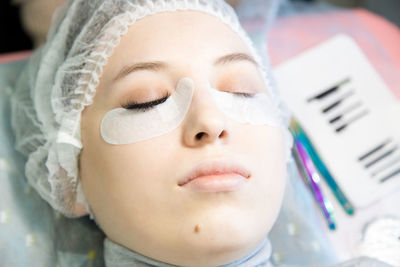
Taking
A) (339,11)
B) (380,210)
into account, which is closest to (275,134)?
(380,210)

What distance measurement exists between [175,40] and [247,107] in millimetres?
238

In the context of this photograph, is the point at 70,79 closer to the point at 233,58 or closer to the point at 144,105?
the point at 144,105

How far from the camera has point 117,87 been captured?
1.01 m

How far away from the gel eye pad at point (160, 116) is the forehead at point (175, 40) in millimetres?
84

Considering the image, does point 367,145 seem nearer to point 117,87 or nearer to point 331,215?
point 331,215

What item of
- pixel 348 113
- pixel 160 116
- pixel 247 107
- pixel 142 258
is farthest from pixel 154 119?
pixel 348 113

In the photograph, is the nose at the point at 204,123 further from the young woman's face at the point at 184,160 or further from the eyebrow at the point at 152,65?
the eyebrow at the point at 152,65

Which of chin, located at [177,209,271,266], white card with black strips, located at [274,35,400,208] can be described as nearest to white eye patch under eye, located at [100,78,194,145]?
chin, located at [177,209,271,266]

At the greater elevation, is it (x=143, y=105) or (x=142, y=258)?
(x=143, y=105)

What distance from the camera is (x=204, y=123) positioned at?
908 mm

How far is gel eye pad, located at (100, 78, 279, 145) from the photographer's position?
0.95 metres

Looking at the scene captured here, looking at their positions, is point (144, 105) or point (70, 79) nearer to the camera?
point (144, 105)

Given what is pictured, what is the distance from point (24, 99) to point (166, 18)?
0.54 metres

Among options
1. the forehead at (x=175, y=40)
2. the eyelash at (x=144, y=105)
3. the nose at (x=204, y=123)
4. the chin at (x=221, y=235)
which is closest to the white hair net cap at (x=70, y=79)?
the forehead at (x=175, y=40)
